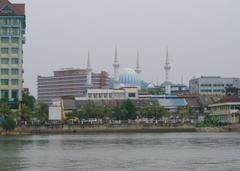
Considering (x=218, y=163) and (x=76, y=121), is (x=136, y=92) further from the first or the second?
(x=218, y=163)

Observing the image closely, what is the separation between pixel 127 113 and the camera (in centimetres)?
12362

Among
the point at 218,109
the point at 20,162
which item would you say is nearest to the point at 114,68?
the point at 218,109

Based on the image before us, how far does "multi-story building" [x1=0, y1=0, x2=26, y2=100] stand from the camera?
376 feet

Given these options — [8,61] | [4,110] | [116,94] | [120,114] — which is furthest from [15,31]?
[116,94]

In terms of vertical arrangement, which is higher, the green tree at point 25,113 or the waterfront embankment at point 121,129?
the green tree at point 25,113

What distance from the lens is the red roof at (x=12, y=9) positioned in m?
115

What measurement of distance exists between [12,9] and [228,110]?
46960 mm

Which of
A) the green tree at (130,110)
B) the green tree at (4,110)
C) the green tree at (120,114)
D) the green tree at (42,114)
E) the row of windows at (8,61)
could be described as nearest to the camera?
the green tree at (4,110)

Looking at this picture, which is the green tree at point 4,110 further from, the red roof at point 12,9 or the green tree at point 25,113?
the red roof at point 12,9

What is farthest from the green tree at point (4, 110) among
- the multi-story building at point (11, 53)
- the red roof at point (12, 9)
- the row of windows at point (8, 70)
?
the red roof at point (12, 9)

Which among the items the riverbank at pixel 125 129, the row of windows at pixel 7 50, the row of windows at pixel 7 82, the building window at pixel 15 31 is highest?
the building window at pixel 15 31

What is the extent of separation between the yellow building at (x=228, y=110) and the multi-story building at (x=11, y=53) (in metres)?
42.1

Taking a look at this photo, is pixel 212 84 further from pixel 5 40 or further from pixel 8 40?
pixel 5 40

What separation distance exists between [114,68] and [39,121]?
72.0 metres
